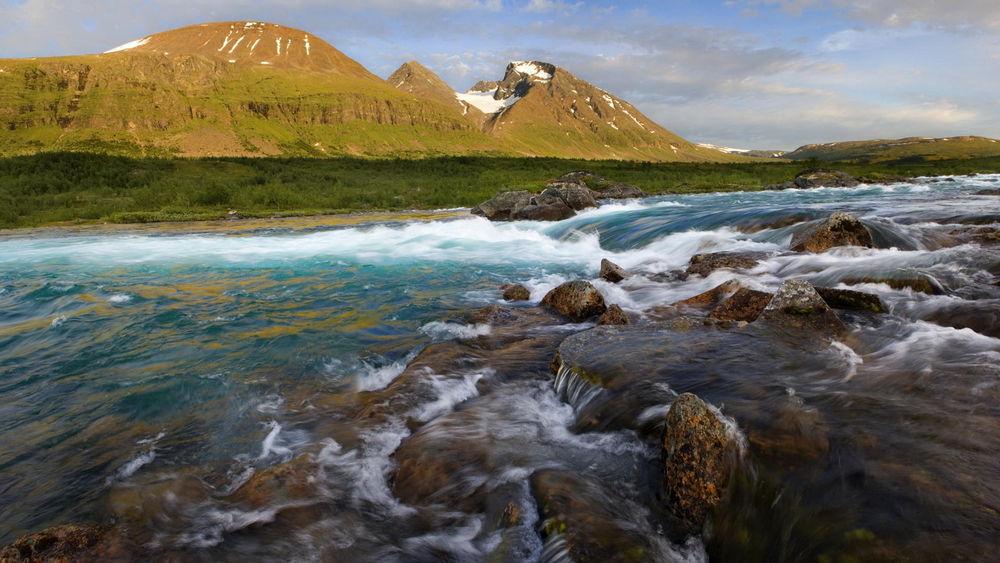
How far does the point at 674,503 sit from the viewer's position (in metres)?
3.25

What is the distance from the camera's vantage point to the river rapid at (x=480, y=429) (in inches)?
118

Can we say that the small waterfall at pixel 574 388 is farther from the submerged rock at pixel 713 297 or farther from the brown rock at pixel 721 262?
the brown rock at pixel 721 262

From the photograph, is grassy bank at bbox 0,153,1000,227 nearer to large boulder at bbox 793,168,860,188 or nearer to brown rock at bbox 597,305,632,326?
large boulder at bbox 793,168,860,188

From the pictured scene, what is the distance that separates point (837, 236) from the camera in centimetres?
1030

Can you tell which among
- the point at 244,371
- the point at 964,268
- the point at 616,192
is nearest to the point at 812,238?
the point at 964,268

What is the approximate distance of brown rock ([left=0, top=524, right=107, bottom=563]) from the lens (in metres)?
2.84

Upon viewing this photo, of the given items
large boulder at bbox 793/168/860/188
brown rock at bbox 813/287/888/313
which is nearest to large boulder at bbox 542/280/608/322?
brown rock at bbox 813/287/888/313

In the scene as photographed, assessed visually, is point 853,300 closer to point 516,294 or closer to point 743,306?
point 743,306

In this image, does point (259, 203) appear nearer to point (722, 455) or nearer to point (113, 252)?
point (113, 252)

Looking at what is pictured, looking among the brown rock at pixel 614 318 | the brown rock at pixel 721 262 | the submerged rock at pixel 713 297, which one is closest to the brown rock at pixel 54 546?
the brown rock at pixel 614 318

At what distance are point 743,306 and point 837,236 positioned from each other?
18.0ft

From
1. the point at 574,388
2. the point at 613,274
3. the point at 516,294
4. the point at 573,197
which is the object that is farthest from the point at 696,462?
the point at 573,197

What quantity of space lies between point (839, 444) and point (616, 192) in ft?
116

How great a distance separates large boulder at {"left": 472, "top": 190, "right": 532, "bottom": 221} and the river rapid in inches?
740
